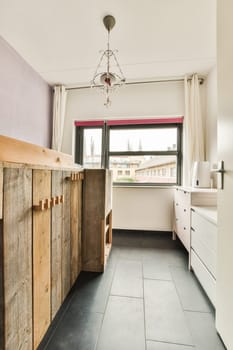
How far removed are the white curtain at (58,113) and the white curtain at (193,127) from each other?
216 centimetres

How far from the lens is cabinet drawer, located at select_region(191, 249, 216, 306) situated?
4.50ft

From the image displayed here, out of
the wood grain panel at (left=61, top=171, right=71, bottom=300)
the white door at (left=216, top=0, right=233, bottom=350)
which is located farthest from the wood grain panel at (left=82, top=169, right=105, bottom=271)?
the white door at (left=216, top=0, right=233, bottom=350)

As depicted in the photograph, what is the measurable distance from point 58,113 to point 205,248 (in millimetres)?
3068

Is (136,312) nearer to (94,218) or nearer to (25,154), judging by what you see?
(94,218)

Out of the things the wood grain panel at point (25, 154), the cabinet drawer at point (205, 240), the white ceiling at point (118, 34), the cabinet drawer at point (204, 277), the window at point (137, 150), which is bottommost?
the cabinet drawer at point (204, 277)

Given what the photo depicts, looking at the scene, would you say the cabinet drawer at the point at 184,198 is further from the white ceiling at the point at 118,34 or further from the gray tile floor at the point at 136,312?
the white ceiling at the point at 118,34

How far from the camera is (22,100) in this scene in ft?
8.38

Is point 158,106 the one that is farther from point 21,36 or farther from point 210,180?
point 21,36

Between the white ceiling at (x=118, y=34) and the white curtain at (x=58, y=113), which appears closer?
the white ceiling at (x=118, y=34)

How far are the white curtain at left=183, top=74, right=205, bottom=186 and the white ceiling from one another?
0.28 meters

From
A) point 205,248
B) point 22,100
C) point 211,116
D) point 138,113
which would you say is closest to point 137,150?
point 138,113

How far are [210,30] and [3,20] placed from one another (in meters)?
2.35

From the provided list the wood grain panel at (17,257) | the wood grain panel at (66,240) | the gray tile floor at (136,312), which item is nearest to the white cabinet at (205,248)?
the gray tile floor at (136,312)

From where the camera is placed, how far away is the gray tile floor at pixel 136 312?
3.64 ft
